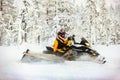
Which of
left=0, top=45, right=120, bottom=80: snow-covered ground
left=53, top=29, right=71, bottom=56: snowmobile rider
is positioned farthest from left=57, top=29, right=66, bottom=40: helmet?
left=0, top=45, right=120, bottom=80: snow-covered ground

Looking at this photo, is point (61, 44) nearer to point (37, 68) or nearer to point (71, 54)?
point (71, 54)

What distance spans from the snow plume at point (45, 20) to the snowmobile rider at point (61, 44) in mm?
28

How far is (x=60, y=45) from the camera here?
1.98m

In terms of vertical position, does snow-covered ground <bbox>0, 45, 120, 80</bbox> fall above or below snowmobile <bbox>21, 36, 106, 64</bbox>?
below

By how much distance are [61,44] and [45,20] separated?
0.16 meters

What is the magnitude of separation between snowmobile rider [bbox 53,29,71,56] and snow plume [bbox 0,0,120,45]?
3 centimetres

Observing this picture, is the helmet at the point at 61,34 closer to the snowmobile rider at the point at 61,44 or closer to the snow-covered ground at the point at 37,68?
the snowmobile rider at the point at 61,44

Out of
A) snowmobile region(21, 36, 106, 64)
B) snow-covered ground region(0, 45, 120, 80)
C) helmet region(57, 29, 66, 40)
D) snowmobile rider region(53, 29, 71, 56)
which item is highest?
helmet region(57, 29, 66, 40)

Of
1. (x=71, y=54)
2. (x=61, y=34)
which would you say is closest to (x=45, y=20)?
(x=61, y=34)

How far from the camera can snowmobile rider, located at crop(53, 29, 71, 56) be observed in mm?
1977

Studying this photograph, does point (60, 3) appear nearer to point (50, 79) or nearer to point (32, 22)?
point (32, 22)

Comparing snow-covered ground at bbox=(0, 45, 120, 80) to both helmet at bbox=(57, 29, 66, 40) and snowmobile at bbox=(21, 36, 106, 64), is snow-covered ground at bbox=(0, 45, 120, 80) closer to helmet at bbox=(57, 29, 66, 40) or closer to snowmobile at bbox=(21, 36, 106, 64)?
snowmobile at bbox=(21, 36, 106, 64)

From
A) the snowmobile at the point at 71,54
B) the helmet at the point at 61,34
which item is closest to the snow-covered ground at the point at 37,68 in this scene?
the snowmobile at the point at 71,54

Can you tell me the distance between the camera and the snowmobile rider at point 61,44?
1977 millimetres
